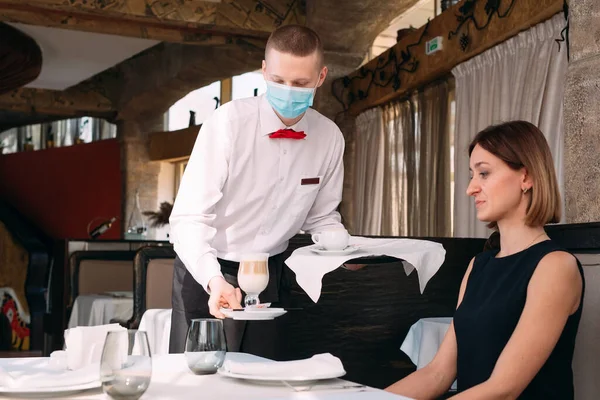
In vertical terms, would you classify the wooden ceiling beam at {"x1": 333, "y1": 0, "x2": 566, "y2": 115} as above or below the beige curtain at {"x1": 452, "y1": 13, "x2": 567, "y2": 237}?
above

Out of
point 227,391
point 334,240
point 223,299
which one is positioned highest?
point 334,240

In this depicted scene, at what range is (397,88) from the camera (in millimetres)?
6379

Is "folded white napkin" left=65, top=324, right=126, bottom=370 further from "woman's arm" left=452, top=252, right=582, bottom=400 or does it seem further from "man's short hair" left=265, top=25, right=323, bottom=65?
"man's short hair" left=265, top=25, right=323, bottom=65

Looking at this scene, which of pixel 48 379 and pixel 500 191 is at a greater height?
pixel 500 191

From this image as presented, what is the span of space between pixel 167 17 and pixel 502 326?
18.4 feet

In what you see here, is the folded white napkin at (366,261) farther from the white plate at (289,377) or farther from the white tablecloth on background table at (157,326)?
the white tablecloth on background table at (157,326)

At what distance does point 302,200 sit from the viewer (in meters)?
2.41

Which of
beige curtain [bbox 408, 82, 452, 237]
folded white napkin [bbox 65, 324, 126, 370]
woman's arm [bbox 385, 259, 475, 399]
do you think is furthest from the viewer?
beige curtain [bbox 408, 82, 452, 237]

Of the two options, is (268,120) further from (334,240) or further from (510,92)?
(510,92)

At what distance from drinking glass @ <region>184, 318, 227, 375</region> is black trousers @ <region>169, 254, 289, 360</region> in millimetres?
734

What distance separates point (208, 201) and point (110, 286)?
446 cm

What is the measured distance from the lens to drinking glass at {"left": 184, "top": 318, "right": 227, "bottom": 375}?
141cm

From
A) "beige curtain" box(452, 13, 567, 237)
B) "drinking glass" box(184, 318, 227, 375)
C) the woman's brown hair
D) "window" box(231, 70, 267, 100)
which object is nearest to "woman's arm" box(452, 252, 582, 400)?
the woman's brown hair

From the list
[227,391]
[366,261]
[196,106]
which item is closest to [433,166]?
[366,261]
